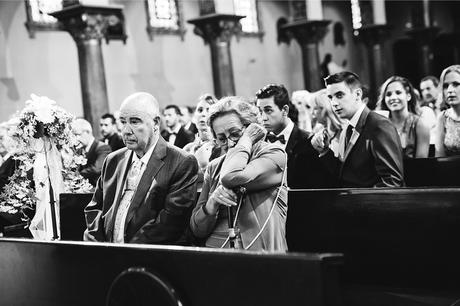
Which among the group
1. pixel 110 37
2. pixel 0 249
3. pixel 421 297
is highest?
pixel 110 37

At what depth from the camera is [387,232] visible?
430 cm

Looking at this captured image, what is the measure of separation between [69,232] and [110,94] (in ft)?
43.0

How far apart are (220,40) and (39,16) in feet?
14.5

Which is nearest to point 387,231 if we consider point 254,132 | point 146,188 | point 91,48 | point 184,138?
point 254,132

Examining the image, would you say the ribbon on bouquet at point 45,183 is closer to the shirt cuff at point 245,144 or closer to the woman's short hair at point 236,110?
the woman's short hair at point 236,110

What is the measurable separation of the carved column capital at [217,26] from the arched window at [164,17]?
245cm

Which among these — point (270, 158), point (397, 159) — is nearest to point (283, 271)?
point (270, 158)

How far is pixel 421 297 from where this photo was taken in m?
4.05

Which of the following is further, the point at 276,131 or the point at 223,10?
the point at 223,10

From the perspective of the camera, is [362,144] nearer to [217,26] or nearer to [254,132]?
[254,132]

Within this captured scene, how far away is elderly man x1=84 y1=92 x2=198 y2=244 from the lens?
410 centimetres

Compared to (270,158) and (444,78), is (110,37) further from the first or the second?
(270,158)

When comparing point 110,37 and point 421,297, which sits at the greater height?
point 110,37

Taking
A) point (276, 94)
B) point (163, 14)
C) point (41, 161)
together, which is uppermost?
point (163, 14)
